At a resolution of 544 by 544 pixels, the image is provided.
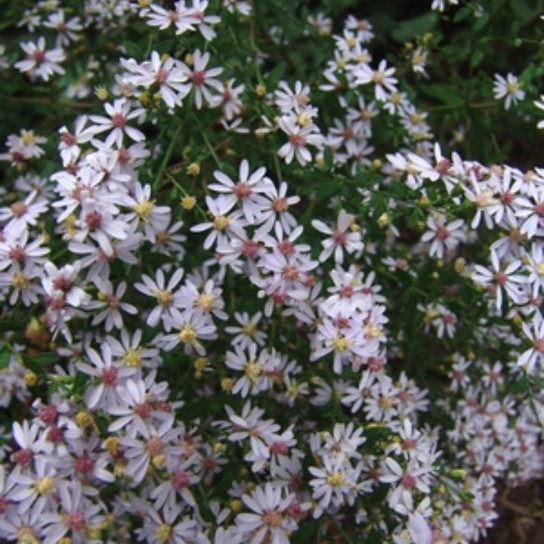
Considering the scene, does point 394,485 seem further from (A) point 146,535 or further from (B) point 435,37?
(B) point 435,37

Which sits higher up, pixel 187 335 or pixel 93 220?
pixel 93 220

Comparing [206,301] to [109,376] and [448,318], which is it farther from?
[448,318]

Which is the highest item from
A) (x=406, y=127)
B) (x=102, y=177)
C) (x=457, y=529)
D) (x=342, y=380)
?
(x=102, y=177)

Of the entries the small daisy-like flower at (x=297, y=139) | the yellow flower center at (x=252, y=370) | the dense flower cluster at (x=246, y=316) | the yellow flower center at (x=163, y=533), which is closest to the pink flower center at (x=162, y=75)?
the dense flower cluster at (x=246, y=316)

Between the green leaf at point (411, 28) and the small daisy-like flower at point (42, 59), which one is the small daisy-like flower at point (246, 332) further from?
the green leaf at point (411, 28)

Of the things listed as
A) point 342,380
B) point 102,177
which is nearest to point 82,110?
point 102,177

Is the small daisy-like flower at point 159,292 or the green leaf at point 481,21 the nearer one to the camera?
the small daisy-like flower at point 159,292

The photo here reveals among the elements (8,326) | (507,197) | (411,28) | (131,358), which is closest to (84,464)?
(131,358)

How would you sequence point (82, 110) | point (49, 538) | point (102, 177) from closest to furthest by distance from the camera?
point (49, 538) < point (102, 177) < point (82, 110)

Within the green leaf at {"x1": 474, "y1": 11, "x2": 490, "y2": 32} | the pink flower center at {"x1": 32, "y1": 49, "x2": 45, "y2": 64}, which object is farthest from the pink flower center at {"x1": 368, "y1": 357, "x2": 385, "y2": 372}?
the pink flower center at {"x1": 32, "y1": 49, "x2": 45, "y2": 64}
